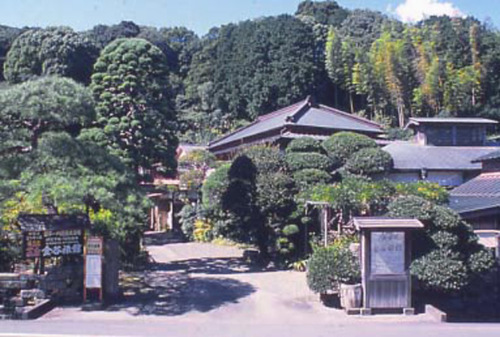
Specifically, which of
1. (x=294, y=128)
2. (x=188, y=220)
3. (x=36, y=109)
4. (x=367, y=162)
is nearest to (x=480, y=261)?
(x=367, y=162)

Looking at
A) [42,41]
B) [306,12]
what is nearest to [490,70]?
[306,12]

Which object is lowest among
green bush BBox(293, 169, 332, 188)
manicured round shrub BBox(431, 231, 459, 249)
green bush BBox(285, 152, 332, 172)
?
manicured round shrub BBox(431, 231, 459, 249)

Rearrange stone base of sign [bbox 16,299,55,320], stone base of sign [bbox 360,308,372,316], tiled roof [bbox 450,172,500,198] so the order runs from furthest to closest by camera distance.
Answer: tiled roof [bbox 450,172,500,198], stone base of sign [bbox 360,308,372,316], stone base of sign [bbox 16,299,55,320]

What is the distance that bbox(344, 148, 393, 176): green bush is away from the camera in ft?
71.9

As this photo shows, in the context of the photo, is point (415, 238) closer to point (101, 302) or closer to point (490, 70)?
point (101, 302)

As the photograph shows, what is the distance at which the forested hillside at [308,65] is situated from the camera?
3903 cm

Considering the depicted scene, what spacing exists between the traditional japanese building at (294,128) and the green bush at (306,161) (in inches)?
240

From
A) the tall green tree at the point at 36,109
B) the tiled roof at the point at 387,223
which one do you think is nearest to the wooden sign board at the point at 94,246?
the tall green tree at the point at 36,109

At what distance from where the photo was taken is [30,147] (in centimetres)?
1303

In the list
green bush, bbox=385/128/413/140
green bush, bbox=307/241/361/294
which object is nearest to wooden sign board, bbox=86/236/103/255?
green bush, bbox=307/241/361/294

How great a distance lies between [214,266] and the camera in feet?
61.3

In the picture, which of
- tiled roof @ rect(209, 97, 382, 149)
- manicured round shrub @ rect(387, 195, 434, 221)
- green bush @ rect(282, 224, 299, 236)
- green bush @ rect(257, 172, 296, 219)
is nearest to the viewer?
manicured round shrub @ rect(387, 195, 434, 221)

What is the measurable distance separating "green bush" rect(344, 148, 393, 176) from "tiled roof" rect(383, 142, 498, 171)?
126cm

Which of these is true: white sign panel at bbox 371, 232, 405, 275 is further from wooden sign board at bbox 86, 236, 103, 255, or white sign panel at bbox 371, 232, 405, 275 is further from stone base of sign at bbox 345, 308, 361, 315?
wooden sign board at bbox 86, 236, 103, 255
